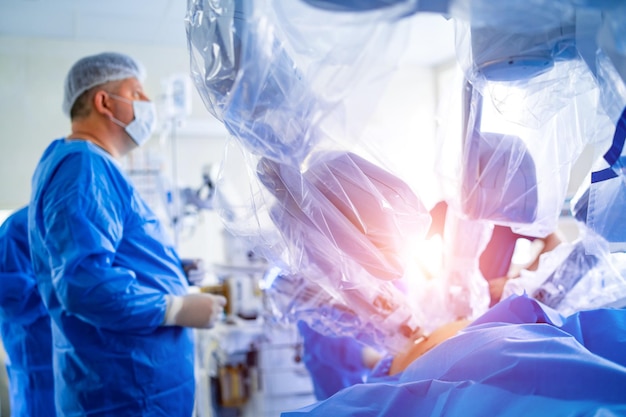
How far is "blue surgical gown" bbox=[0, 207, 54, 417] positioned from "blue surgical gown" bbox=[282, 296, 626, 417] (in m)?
1.25

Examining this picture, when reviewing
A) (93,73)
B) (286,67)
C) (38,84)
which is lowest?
(286,67)

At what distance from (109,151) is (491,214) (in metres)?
1.09

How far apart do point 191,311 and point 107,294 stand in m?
0.23

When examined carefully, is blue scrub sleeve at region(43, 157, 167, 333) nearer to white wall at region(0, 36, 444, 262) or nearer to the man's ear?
the man's ear

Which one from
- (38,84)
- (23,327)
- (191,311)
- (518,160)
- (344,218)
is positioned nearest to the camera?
(344,218)

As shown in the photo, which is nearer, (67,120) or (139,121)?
(139,121)

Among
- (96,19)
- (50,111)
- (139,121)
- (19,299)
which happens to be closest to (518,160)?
(139,121)

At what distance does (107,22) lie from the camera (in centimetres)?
348

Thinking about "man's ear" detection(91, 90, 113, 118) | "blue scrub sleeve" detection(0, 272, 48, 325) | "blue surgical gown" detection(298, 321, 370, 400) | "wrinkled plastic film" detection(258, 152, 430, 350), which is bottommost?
"blue surgical gown" detection(298, 321, 370, 400)

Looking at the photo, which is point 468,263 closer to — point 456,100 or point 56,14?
point 456,100

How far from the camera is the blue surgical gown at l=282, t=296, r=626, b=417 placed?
51 cm

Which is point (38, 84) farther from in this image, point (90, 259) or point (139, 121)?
point (90, 259)

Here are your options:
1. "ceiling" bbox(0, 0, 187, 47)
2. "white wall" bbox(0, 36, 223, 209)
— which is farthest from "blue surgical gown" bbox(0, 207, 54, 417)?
"ceiling" bbox(0, 0, 187, 47)

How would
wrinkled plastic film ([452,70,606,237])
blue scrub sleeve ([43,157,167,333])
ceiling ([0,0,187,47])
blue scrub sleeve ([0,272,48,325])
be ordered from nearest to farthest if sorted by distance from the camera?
1. wrinkled plastic film ([452,70,606,237])
2. blue scrub sleeve ([43,157,167,333])
3. blue scrub sleeve ([0,272,48,325])
4. ceiling ([0,0,187,47])
